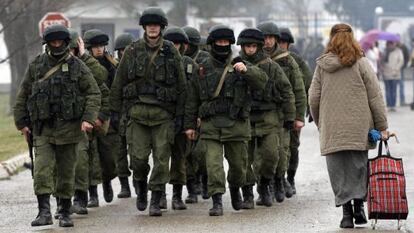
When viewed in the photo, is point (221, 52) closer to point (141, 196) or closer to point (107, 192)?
point (141, 196)

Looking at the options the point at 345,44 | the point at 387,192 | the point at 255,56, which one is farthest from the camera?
the point at 255,56

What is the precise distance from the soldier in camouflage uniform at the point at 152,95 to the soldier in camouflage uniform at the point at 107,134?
1.39m

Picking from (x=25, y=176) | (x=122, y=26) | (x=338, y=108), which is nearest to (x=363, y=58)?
(x=338, y=108)

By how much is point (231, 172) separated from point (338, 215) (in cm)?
108

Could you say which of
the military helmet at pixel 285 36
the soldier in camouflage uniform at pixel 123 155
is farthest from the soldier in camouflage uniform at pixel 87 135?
the military helmet at pixel 285 36

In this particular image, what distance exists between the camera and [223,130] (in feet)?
41.4

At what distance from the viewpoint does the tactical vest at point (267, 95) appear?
43.4 feet

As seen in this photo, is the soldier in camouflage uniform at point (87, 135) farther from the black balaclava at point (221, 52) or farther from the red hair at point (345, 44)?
the red hair at point (345, 44)

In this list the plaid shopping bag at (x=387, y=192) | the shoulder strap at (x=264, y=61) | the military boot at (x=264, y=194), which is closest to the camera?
the plaid shopping bag at (x=387, y=192)

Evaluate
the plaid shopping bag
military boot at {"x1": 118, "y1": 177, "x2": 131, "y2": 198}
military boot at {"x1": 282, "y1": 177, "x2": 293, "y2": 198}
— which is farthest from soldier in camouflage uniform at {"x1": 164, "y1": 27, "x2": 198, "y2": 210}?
the plaid shopping bag

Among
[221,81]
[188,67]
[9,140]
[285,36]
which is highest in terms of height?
[285,36]

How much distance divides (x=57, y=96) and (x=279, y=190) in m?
3.15

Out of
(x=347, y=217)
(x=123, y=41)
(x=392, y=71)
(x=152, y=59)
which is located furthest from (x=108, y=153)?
(x=392, y=71)

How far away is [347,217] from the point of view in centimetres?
1136
